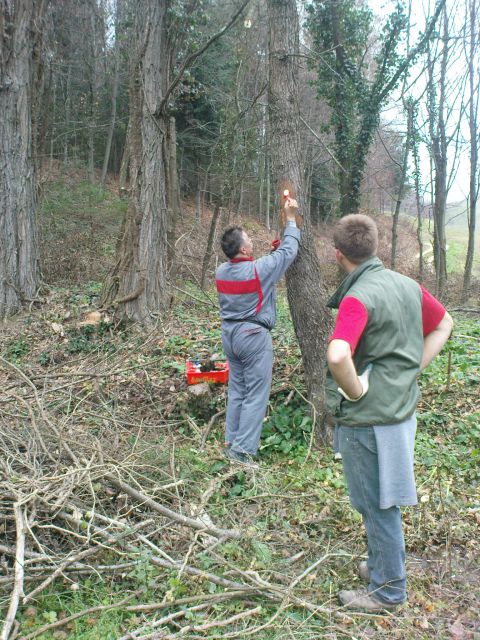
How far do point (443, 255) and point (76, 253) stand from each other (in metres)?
10.8


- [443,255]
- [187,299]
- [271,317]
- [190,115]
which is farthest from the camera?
[190,115]

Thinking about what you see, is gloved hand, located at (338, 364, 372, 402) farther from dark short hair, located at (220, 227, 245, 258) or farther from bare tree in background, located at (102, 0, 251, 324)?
bare tree in background, located at (102, 0, 251, 324)

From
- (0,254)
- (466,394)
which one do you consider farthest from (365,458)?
(0,254)

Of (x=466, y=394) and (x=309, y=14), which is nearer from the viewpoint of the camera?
(x=466, y=394)

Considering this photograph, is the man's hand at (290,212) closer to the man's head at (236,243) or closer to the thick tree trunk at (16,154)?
the man's head at (236,243)

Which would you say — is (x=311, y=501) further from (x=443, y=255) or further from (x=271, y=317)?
(x=443, y=255)

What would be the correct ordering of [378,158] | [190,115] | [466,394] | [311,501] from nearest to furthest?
[311,501] → [466,394] → [190,115] → [378,158]

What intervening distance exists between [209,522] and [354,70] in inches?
506

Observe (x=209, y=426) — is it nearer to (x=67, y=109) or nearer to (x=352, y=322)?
(x=352, y=322)

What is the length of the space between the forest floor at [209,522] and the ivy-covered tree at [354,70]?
8807 mm

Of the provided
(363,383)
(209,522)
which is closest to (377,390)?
(363,383)

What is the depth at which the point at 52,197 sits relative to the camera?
16.5 m

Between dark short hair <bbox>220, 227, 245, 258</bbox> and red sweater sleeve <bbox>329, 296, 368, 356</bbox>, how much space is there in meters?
2.26

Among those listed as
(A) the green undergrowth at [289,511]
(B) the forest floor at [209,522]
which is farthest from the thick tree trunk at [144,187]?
(B) the forest floor at [209,522]
